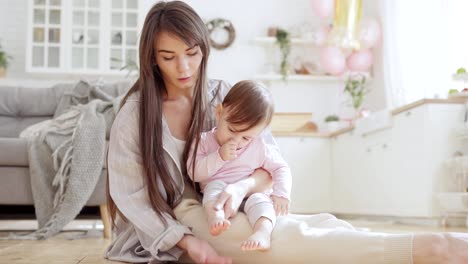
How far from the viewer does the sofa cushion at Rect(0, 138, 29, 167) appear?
295 centimetres

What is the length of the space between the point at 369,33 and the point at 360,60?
37 cm

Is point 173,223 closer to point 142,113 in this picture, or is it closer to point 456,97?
point 142,113

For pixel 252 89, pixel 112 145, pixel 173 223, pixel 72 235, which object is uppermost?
pixel 252 89

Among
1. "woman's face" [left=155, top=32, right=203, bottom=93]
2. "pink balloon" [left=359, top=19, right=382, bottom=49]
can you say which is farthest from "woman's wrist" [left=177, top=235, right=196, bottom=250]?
"pink balloon" [left=359, top=19, right=382, bottom=49]

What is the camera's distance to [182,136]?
1618 mm

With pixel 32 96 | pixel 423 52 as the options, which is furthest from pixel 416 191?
pixel 32 96

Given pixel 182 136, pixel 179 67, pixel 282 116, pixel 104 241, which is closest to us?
pixel 179 67

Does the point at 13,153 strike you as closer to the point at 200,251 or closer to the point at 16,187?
the point at 16,187

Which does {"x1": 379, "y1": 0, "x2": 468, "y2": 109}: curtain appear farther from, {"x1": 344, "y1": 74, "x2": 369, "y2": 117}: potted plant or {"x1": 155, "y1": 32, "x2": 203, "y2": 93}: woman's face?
{"x1": 155, "y1": 32, "x2": 203, "y2": 93}: woman's face

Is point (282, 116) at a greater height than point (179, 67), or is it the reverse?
point (179, 67)

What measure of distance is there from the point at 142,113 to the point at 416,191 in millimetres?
2601

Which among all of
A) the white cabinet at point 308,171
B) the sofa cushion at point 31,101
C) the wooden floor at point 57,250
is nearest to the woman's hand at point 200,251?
the wooden floor at point 57,250

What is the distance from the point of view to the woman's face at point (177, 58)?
58.4 inches

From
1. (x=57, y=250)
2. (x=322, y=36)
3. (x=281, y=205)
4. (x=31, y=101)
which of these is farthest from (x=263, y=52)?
(x=281, y=205)
